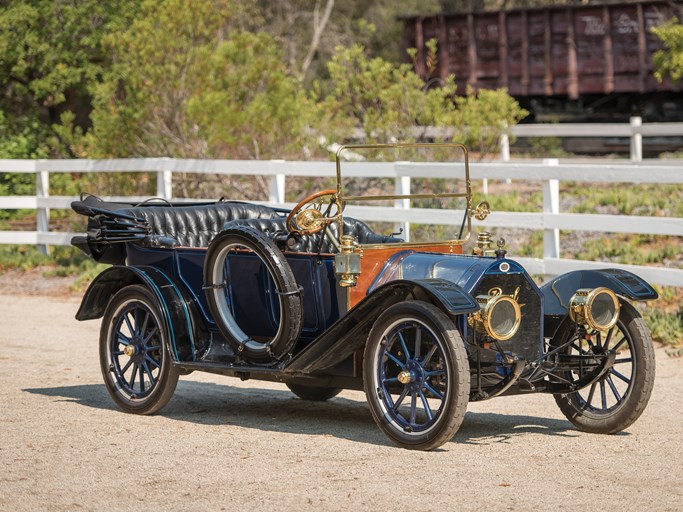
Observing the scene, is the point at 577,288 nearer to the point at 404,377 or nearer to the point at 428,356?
the point at 428,356

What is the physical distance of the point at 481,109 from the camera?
65.1ft


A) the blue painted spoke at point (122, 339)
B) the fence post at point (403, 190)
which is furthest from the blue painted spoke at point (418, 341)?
the fence post at point (403, 190)

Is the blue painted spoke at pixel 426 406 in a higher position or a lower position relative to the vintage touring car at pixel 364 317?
lower

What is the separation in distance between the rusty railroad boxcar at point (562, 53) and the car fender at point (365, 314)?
74.5 ft

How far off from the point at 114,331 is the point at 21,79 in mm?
16967

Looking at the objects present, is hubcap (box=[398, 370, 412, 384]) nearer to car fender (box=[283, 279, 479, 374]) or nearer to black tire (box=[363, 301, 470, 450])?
black tire (box=[363, 301, 470, 450])

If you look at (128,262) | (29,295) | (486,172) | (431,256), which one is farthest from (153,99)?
(431,256)

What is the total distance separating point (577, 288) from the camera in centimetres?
796

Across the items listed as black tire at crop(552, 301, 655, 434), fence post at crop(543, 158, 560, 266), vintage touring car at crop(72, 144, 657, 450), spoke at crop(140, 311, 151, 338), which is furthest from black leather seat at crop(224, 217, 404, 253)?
fence post at crop(543, 158, 560, 266)

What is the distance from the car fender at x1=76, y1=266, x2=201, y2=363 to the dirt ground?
1.59 ft

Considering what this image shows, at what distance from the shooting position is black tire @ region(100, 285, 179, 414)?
8297 millimetres

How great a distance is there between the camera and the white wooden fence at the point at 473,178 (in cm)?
1231

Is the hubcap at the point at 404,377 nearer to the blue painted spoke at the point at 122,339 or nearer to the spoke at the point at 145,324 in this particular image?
the spoke at the point at 145,324

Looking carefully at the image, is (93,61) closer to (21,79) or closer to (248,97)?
(21,79)
